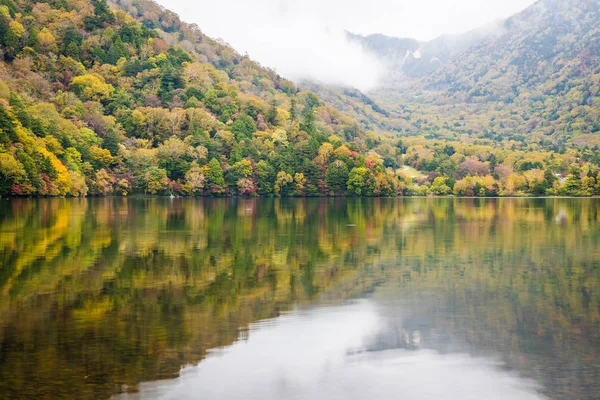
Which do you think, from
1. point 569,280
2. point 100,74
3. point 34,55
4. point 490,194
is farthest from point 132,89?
point 569,280

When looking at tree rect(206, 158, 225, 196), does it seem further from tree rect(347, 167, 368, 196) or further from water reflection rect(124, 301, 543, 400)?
water reflection rect(124, 301, 543, 400)

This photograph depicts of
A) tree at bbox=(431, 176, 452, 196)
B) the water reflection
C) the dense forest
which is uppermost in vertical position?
the dense forest

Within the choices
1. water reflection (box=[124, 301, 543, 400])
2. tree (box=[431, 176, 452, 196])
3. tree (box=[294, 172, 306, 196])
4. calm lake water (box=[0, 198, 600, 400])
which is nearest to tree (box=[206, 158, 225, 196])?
tree (box=[294, 172, 306, 196])

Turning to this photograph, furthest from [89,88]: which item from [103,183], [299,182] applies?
[299,182]

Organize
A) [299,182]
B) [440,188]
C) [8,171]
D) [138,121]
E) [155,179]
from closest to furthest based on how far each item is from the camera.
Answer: [8,171]
[155,179]
[138,121]
[299,182]
[440,188]

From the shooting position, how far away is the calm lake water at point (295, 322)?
10.4 metres

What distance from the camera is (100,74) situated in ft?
490

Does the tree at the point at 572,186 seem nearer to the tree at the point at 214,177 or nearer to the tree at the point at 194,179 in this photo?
the tree at the point at 214,177

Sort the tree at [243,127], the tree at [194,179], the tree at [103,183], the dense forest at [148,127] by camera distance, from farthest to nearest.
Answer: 1. the tree at [243,127]
2. the tree at [194,179]
3. the dense forest at [148,127]
4. the tree at [103,183]

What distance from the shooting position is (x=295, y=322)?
14.6 m

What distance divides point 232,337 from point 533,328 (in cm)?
723

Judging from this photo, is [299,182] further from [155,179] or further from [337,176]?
[155,179]

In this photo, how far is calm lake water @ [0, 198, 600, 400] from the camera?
1044 centimetres

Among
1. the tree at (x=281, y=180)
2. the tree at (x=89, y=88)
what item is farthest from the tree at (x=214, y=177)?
the tree at (x=89, y=88)
